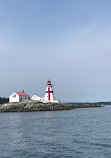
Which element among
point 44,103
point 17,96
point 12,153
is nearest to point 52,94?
point 44,103

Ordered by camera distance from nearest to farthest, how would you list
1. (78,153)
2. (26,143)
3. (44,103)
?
1. (78,153)
2. (26,143)
3. (44,103)

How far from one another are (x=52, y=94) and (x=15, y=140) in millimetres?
72807

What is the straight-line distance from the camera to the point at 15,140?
94.5 ft

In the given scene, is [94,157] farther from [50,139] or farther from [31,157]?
[50,139]

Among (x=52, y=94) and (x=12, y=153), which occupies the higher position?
(x=52, y=94)

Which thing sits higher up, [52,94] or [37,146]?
[52,94]

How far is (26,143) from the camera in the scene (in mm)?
26766

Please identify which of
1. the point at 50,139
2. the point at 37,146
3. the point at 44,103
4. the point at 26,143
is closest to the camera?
the point at 37,146

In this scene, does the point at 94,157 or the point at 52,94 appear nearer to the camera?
the point at 94,157

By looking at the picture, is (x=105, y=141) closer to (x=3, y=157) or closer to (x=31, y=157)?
(x=31, y=157)

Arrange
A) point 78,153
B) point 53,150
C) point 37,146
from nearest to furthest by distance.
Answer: point 78,153 < point 53,150 < point 37,146

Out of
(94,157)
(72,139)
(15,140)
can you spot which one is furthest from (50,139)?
(94,157)

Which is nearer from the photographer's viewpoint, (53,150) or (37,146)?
(53,150)

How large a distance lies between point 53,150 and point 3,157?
5457 mm
